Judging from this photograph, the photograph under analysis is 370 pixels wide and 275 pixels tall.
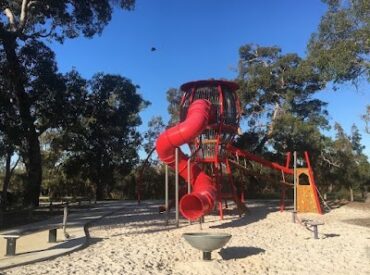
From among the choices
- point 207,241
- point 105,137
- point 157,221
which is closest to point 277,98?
point 105,137

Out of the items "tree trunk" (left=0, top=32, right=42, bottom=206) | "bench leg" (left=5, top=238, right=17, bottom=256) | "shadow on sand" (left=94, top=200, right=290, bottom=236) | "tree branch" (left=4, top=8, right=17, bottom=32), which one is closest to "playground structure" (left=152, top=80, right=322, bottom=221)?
"shadow on sand" (left=94, top=200, right=290, bottom=236)

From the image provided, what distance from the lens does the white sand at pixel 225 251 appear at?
35.3 feet

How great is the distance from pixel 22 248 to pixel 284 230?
30.4 ft

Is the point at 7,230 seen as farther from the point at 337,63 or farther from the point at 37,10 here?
the point at 37,10

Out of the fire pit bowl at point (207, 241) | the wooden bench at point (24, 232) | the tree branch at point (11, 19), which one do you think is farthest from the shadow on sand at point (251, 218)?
the tree branch at point (11, 19)

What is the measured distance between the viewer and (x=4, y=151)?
27188mm

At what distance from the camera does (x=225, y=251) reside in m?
12.9

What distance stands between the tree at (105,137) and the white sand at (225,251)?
22151mm

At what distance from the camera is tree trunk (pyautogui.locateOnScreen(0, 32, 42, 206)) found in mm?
28359

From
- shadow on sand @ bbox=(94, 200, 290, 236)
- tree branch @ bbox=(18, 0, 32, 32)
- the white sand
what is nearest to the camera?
the white sand

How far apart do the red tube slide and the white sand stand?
88cm

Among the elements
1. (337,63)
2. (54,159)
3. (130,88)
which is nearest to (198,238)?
(337,63)

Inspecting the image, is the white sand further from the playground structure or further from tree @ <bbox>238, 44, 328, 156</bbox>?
tree @ <bbox>238, 44, 328, 156</bbox>

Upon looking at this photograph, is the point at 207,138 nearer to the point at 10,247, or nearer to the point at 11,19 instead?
the point at 10,247
